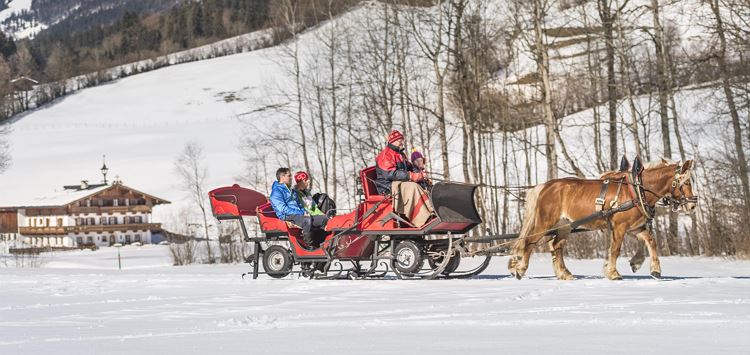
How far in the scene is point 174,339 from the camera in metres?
6.89

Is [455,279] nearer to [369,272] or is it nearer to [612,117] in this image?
[369,272]

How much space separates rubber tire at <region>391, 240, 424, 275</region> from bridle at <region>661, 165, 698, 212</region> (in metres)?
3.16

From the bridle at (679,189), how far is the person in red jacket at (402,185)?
2.95m

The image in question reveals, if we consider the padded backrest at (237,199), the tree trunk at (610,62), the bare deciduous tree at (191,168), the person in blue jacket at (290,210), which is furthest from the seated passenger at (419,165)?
the bare deciduous tree at (191,168)

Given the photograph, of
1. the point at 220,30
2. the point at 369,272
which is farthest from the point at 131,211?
the point at 220,30

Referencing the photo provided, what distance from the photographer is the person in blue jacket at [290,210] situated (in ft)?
43.5

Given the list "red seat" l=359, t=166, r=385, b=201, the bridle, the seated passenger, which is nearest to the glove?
the seated passenger

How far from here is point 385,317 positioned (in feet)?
26.2

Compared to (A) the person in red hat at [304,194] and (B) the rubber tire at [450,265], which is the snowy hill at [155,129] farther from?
(B) the rubber tire at [450,265]

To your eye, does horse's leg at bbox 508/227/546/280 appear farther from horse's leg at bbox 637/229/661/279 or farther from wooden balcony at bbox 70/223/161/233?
wooden balcony at bbox 70/223/161/233

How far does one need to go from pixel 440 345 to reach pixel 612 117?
1704cm

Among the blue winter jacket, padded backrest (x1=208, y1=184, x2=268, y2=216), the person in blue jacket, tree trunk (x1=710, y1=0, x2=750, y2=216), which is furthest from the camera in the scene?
tree trunk (x1=710, y1=0, x2=750, y2=216)

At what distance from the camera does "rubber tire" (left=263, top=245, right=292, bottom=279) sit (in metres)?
13.8

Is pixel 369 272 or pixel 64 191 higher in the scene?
pixel 64 191
